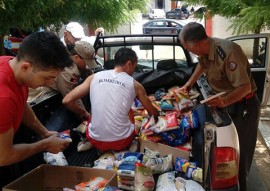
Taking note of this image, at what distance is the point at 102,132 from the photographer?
9.52 ft

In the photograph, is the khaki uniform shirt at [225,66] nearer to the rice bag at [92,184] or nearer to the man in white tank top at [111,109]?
the man in white tank top at [111,109]

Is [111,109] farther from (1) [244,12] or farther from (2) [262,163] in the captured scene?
(1) [244,12]

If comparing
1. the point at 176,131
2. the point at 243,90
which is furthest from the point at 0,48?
the point at 243,90

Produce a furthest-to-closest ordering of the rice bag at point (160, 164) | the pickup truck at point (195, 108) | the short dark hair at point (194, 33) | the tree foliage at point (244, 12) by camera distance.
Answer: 1. the tree foliage at point (244, 12)
2. the short dark hair at point (194, 33)
3. the rice bag at point (160, 164)
4. the pickup truck at point (195, 108)

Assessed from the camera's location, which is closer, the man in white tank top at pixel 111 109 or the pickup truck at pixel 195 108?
the pickup truck at pixel 195 108

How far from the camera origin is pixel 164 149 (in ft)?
9.08

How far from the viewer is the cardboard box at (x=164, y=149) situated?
8.73 feet

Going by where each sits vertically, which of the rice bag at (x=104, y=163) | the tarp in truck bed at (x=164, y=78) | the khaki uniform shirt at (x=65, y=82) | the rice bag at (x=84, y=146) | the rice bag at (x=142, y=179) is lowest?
the rice bag at (x=84, y=146)

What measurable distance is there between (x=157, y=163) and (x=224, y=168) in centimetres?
50

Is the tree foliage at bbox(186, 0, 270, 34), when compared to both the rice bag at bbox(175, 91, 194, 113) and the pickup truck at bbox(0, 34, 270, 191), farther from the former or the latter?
the rice bag at bbox(175, 91, 194, 113)

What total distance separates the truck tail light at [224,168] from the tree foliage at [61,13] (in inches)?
102

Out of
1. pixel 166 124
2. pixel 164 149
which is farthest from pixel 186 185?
pixel 166 124

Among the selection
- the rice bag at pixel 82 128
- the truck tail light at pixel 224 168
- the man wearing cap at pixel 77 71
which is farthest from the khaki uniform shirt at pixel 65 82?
the truck tail light at pixel 224 168

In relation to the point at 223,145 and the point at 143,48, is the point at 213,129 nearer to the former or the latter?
the point at 223,145
